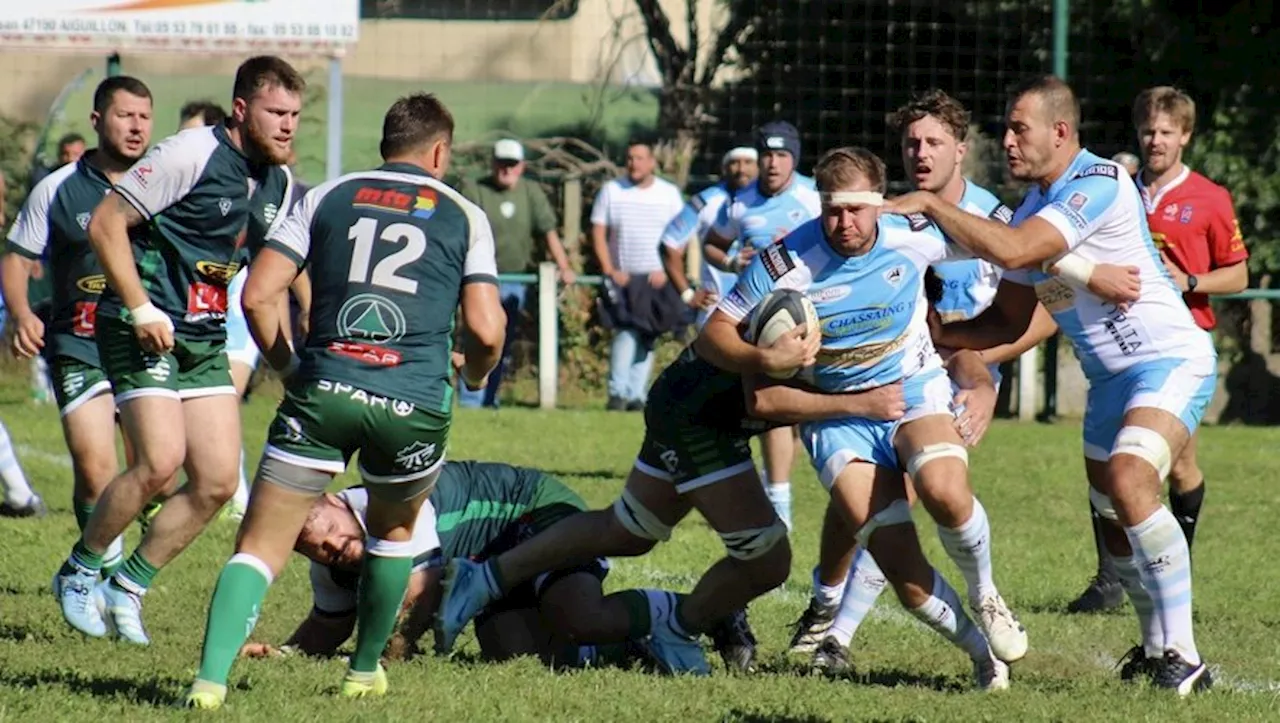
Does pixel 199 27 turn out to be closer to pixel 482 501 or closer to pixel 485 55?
pixel 485 55

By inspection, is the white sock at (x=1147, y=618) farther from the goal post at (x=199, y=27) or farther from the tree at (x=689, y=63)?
the tree at (x=689, y=63)

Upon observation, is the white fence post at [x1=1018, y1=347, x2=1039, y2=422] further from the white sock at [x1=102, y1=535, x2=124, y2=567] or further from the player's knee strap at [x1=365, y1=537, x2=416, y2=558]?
the player's knee strap at [x1=365, y1=537, x2=416, y2=558]

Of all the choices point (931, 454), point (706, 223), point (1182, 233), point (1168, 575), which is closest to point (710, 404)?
point (931, 454)

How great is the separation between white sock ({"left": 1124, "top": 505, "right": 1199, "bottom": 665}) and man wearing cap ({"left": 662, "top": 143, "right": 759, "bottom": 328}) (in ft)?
19.3

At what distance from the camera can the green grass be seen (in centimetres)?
1903

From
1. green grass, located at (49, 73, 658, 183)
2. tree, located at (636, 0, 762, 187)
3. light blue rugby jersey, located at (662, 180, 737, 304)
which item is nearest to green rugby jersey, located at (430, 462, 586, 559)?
light blue rugby jersey, located at (662, 180, 737, 304)

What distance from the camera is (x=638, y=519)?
729 centimetres

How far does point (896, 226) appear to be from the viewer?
703 centimetres

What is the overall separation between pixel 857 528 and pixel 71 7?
12046mm

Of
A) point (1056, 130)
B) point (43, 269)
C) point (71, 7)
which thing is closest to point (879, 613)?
point (1056, 130)

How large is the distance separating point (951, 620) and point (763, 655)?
1.09 m

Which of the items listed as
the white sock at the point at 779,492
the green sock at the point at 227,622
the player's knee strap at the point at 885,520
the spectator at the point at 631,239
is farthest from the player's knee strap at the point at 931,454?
the spectator at the point at 631,239

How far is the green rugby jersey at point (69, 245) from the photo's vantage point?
8648mm

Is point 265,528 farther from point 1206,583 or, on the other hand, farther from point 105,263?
point 1206,583
